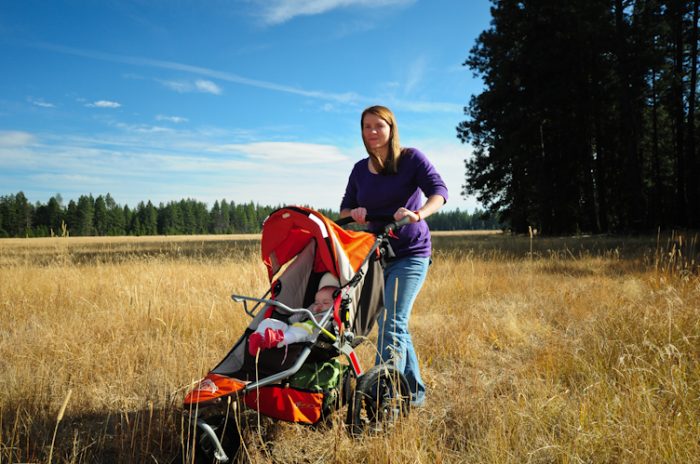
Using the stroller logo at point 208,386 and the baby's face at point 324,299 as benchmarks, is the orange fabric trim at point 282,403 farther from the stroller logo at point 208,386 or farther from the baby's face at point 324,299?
the baby's face at point 324,299

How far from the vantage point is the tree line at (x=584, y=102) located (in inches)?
675

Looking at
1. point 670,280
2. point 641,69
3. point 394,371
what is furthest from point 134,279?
point 641,69

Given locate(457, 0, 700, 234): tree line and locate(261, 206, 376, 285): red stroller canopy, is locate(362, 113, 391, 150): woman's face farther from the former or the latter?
locate(457, 0, 700, 234): tree line

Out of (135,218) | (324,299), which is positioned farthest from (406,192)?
(135,218)

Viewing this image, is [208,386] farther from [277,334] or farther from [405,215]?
[405,215]

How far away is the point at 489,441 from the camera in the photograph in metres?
2.60

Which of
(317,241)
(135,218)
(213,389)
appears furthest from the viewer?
(135,218)

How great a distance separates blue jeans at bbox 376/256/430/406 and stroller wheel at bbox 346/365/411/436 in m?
0.15

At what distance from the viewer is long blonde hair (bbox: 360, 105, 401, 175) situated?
317 cm

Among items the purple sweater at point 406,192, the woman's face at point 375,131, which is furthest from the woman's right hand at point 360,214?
the woman's face at point 375,131

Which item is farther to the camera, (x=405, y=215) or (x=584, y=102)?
(x=584, y=102)

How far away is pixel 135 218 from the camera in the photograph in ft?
333

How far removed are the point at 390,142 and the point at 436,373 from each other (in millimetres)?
2392

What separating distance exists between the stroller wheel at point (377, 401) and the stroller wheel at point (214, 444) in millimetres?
737
